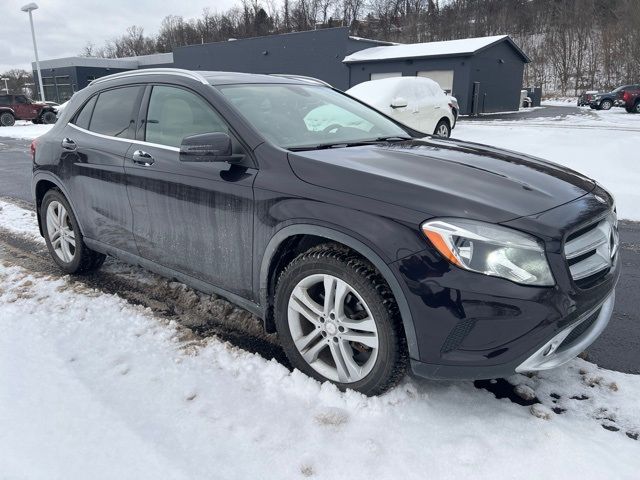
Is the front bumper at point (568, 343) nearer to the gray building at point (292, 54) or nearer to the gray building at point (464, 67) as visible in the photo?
the gray building at point (464, 67)

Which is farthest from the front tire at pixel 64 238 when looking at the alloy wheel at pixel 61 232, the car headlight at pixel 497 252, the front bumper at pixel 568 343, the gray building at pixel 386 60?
the gray building at pixel 386 60

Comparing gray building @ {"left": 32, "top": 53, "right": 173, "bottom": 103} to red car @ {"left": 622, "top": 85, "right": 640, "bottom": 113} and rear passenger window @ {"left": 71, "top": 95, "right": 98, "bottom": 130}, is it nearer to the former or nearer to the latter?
red car @ {"left": 622, "top": 85, "right": 640, "bottom": 113}

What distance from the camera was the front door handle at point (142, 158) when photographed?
336 centimetres

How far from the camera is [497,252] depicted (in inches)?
83.4

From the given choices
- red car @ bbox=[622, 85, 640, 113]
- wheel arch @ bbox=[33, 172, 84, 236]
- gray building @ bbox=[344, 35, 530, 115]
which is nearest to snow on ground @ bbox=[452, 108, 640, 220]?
wheel arch @ bbox=[33, 172, 84, 236]

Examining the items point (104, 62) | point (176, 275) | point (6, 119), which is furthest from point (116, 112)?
point (104, 62)

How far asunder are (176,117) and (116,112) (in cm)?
81

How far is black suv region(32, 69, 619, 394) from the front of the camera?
84.2 inches

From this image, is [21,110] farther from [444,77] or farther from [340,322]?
[340,322]

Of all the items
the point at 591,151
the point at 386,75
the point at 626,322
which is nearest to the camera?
the point at 626,322

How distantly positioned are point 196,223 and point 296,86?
1382 millimetres

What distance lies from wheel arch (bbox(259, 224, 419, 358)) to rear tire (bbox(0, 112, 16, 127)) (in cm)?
3046

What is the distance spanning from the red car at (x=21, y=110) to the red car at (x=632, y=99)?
31.2 metres

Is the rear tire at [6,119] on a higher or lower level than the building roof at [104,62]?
lower
